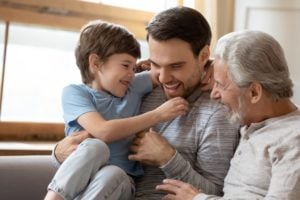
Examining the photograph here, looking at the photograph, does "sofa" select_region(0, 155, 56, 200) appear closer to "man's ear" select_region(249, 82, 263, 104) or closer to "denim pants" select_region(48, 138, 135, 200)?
"denim pants" select_region(48, 138, 135, 200)

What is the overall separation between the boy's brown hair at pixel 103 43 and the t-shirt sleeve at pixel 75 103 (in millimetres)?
101

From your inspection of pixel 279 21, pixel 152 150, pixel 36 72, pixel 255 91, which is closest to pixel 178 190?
pixel 152 150

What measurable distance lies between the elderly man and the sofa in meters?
0.66

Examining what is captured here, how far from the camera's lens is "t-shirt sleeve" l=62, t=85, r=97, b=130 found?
1707mm

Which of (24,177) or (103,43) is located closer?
(103,43)

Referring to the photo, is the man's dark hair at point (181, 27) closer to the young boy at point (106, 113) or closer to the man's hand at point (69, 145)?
the young boy at point (106, 113)

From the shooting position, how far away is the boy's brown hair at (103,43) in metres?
1.78

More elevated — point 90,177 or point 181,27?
point 181,27

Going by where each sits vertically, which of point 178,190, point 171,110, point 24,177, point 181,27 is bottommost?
point 24,177

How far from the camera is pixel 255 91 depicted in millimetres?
1467

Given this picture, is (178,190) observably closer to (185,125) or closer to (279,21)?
(185,125)

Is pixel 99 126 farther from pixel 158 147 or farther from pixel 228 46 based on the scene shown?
pixel 228 46

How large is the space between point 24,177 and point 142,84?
2.00 ft

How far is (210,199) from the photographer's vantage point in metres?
1.44
